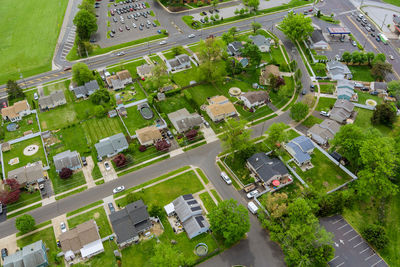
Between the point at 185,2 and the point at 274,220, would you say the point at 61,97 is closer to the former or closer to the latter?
the point at 274,220

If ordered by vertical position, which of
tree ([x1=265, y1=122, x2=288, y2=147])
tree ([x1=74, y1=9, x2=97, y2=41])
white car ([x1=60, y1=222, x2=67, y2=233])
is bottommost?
tree ([x1=265, y1=122, x2=288, y2=147])

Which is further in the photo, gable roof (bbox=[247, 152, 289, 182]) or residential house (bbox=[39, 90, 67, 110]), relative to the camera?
residential house (bbox=[39, 90, 67, 110])

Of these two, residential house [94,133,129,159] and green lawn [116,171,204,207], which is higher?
residential house [94,133,129,159]

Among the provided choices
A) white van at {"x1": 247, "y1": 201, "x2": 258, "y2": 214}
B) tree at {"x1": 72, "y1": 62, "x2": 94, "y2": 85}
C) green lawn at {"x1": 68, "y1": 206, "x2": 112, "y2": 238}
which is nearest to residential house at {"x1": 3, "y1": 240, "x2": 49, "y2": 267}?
green lawn at {"x1": 68, "y1": 206, "x2": 112, "y2": 238}

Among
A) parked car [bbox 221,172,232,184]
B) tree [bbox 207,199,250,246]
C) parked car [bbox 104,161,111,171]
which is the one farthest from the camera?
parked car [bbox 104,161,111,171]

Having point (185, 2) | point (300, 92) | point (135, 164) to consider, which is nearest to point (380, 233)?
point (300, 92)

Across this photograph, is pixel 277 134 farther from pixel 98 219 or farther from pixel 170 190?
pixel 98 219

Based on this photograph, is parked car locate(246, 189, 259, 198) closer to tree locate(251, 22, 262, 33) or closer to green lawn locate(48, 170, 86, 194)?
green lawn locate(48, 170, 86, 194)

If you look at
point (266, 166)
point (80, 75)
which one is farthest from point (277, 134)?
point (80, 75)

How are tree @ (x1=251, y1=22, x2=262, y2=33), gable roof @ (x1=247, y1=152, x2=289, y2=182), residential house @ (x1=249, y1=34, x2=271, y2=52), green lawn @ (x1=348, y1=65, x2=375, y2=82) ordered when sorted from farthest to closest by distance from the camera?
tree @ (x1=251, y1=22, x2=262, y2=33) < residential house @ (x1=249, y1=34, x2=271, y2=52) < green lawn @ (x1=348, y1=65, x2=375, y2=82) < gable roof @ (x1=247, y1=152, x2=289, y2=182)
